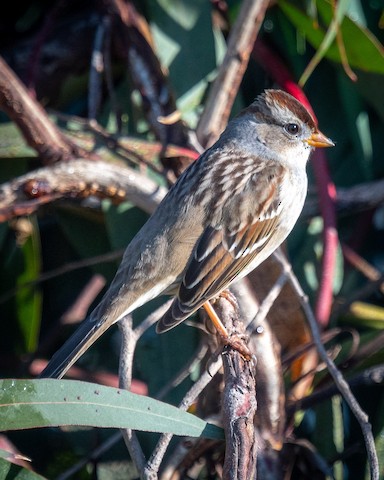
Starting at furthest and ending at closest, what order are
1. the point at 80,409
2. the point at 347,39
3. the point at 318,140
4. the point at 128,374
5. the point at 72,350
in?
the point at 347,39 → the point at 318,140 → the point at 72,350 → the point at 128,374 → the point at 80,409

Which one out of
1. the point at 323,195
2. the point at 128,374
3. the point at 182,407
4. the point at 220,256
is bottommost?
the point at 182,407

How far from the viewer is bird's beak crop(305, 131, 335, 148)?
2428 mm

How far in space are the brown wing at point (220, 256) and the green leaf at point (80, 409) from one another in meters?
0.33

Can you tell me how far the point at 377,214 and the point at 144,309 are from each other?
0.86 metres

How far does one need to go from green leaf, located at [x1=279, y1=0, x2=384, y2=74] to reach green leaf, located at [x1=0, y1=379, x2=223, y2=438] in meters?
1.32

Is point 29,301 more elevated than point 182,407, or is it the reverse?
point 29,301

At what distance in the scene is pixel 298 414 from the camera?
98.0 inches

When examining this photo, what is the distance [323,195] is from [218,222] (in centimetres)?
56

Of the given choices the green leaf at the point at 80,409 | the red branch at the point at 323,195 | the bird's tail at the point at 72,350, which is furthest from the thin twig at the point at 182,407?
the red branch at the point at 323,195

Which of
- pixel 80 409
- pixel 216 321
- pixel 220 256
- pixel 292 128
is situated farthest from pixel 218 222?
pixel 80 409

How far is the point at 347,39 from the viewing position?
2721mm

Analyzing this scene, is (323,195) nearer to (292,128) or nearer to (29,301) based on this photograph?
(292,128)

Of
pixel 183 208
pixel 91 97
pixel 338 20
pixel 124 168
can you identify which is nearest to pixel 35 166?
pixel 91 97

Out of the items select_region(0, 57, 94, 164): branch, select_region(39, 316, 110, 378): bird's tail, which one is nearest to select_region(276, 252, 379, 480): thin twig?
select_region(39, 316, 110, 378): bird's tail
